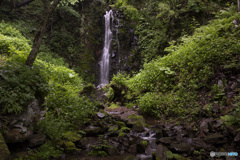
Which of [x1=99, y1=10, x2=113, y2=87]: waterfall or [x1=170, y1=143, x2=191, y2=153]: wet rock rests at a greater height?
[x1=99, y1=10, x2=113, y2=87]: waterfall

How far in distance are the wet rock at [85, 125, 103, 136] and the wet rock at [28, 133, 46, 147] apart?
1744 mm

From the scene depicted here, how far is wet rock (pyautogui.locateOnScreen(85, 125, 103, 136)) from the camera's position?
5564 mm

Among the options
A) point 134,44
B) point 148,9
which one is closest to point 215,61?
point 134,44

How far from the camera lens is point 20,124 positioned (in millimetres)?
3666

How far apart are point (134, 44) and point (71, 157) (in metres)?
15.7

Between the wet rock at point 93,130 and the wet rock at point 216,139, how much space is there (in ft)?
12.1

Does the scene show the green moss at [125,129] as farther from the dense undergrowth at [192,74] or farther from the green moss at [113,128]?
the dense undergrowth at [192,74]

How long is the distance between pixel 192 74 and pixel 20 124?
714 centimetres

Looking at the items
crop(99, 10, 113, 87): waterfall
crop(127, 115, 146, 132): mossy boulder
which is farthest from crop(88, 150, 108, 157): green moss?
crop(99, 10, 113, 87): waterfall

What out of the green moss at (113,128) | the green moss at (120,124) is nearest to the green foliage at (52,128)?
the green moss at (113,128)

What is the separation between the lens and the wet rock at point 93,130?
219 inches

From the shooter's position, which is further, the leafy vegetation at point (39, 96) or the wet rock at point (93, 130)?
the wet rock at point (93, 130)

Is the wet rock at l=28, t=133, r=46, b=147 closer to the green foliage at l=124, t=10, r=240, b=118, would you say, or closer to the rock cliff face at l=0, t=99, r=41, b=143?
the rock cliff face at l=0, t=99, r=41, b=143

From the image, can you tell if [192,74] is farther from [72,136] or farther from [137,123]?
[72,136]
